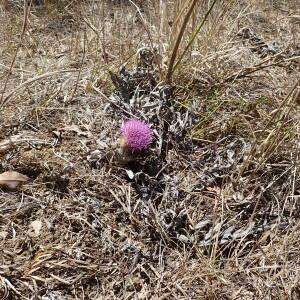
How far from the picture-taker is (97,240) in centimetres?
137

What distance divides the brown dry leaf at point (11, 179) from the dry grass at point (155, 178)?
0.09 feet

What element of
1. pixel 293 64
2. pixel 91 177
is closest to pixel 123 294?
pixel 91 177

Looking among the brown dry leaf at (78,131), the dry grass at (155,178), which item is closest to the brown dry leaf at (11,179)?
the dry grass at (155,178)

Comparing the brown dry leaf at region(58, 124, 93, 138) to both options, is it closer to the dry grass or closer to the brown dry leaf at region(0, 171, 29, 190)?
the dry grass

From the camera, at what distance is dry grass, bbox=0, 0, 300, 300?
1313mm

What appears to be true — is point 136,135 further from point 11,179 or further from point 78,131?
point 11,179

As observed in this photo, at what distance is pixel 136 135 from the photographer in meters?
1.49

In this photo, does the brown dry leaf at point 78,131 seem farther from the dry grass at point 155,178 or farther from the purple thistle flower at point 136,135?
the purple thistle flower at point 136,135

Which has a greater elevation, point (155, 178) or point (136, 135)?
point (136, 135)

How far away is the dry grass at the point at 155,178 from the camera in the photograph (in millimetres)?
1313

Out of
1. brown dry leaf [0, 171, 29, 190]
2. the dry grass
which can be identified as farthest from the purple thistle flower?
brown dry leaf [0, 171, 29, 190]

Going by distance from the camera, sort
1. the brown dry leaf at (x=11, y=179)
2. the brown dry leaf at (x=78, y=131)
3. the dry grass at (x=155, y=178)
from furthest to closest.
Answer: the brown dry leaf at (x=78, y=131) < the brown dry leaf at (x=11, y=179) < the dry grass at (x=155, y=178)

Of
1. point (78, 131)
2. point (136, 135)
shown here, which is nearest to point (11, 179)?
point (78, 131)

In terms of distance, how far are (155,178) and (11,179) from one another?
1.55ft
